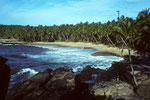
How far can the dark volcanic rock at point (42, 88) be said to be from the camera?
1362cm

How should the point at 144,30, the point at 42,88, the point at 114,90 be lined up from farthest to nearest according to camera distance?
the point at 144,30, the point at 42,88, the point at 114,90

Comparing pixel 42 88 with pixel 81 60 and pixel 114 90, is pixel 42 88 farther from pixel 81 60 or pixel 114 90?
pixel 81 60

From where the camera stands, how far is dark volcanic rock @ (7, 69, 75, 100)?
13617 mm

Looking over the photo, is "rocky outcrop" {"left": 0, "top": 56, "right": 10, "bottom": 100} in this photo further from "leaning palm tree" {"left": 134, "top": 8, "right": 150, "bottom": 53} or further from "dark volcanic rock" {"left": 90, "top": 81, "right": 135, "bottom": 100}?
"leaning palm tree" {"left": 134, "top": 8, "right": 150, "bottom": 53}

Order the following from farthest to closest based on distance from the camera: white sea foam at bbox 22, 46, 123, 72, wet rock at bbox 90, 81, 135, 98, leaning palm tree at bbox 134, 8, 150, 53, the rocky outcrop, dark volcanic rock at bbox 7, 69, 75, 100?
leaning palm tree at bbox 134, 8, 150, 53
white sea foam at bbox 22, 46, 123, 72
wet rock at bbox 90, 81, 135, 98
dark volcanic rock at bbox 7, 69, 75, 100
the rocky outcrop

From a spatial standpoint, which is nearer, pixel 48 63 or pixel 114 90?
pixel 114 90

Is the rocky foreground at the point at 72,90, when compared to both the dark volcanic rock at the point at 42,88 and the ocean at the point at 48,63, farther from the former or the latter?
the ocean at the point at 48,63

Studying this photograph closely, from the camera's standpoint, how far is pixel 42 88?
611 inches

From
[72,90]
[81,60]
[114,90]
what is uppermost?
[114,90]

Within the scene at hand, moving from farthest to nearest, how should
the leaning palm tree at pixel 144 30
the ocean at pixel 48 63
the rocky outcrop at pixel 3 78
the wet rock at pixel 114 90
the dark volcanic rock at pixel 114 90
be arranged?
the leaning palm tree at pixel 144 30 < the ocean at pixel 48 63 < the wet rock at pixel 114 90 < the dark volcanic rock at pixel 114 90 < the rocky outcrop at pixel 3 78

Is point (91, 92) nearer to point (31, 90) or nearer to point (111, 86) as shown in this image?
point (111, 86)

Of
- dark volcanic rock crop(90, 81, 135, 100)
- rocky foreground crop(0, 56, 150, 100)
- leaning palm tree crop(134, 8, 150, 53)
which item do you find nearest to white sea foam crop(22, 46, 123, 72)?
leaning palm tree crop(134, 8, 150, 53)

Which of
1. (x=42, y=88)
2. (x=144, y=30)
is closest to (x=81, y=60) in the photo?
(x=144, y=30)

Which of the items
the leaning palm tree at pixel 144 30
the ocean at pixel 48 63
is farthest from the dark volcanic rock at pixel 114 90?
the leaning palm tree at pixel 144 30
